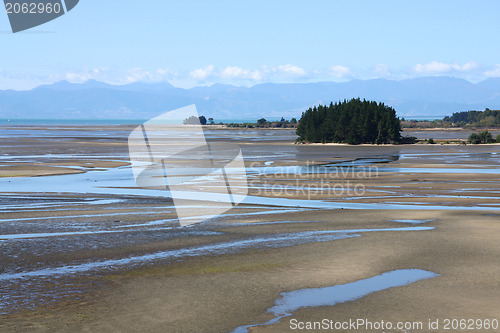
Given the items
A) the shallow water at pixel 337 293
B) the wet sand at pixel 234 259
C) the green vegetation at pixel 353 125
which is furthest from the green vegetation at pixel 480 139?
the shallow water at pixel 337 293

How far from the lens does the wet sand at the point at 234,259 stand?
33.4 ft

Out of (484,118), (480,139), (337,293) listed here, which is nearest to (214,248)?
(337,293)

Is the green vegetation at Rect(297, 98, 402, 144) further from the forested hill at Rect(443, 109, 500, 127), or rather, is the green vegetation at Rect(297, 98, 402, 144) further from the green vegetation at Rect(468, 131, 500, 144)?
the forested hill at Rect(443, 109, 500, 127)

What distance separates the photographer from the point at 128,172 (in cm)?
3934

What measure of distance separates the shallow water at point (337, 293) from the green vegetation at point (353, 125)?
228 ft

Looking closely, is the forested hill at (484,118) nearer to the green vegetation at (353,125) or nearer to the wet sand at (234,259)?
the green vegetation at (353,125)

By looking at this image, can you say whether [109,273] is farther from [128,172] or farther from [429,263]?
[128,172]

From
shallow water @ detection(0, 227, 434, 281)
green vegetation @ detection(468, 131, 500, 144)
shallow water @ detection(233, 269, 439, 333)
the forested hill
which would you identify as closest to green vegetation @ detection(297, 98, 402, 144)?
green vegetation @ detection(468, 131, 500, 144)

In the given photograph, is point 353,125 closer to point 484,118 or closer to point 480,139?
point 480,139

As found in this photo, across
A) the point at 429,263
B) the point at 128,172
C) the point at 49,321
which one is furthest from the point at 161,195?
the point at 49,321

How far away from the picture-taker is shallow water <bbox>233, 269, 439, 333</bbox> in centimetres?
1043

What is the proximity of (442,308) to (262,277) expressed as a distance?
11.7 feet

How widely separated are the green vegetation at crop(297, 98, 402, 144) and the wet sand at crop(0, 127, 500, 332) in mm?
55548

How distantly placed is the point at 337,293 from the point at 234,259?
10.9 ft
